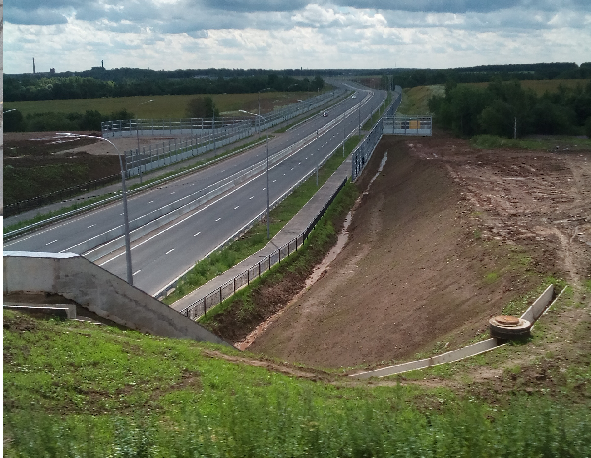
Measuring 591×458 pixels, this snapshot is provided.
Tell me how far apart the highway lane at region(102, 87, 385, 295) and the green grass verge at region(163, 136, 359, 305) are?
1050 millimetres

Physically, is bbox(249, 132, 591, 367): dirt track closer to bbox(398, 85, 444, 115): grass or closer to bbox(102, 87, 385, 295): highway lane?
bbox(102, 87, 385, 295): highway lane

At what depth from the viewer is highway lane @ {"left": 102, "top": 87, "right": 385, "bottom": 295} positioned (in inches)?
1280

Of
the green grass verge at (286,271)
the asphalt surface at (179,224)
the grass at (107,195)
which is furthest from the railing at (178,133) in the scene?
the green grass verge at (286,271)

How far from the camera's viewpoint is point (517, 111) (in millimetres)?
73750

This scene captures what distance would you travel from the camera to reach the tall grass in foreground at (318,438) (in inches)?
331

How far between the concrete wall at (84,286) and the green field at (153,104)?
3490 inches

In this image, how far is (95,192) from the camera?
56.5 metres

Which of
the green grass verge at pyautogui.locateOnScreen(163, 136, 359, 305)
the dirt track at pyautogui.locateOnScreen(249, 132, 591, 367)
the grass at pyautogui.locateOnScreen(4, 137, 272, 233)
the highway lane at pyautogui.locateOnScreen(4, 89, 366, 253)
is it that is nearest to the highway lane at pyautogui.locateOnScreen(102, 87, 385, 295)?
the green grass verge at pyautogui.locateOnScreen(163, 136, 359, 305)

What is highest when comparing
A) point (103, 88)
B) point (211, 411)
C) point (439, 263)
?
point (103, 88)

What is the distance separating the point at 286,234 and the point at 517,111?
43869 millimetres

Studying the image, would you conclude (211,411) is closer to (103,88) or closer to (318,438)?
(318,438)

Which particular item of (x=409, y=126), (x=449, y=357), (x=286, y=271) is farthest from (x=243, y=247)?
(x=409, y=126)

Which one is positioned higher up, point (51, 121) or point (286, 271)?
point (51, 121)

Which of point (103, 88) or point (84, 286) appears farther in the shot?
point (103, 88)
